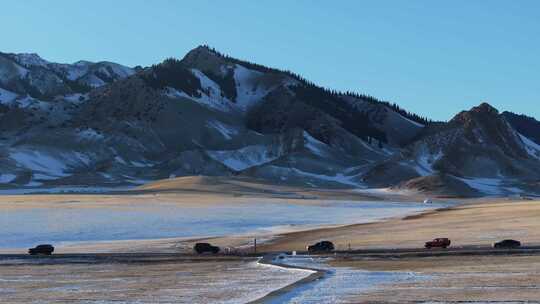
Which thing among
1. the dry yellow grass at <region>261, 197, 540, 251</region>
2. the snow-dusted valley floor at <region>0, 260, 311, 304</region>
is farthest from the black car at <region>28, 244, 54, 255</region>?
the dry yellow grass at <region>261, 197, 540, 251</region>

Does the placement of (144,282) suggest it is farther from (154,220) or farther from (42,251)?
(154,220)

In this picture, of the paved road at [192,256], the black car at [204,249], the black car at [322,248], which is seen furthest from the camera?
the black car at [204,249]

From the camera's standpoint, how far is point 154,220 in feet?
315

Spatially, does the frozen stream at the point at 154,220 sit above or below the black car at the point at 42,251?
above

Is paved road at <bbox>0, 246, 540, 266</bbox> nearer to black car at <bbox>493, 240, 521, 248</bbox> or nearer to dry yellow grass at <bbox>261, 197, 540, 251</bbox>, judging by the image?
black car at <bbox>493, 240, 521, 248</bbox>

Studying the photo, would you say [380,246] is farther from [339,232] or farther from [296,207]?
[296,207]

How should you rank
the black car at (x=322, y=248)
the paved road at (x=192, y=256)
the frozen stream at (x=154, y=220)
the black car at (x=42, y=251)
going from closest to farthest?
the paved road at (x=192, y=256)
the black car at (x=322, y=248)
the black car at (x=42, y=251)
the frozen stream at (x=154, y=220)

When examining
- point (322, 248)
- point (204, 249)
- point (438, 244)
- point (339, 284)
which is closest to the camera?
point (339, 284)

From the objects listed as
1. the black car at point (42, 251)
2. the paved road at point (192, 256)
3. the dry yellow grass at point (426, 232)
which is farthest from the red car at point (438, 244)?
the black car at point (42, 251)

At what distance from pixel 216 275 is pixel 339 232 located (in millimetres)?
35057

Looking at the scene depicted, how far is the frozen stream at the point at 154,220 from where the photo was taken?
82.2 m

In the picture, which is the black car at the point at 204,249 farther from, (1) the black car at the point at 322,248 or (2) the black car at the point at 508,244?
(2) the black car at the point at 508,244

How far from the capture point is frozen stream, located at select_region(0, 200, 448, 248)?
82188 mm

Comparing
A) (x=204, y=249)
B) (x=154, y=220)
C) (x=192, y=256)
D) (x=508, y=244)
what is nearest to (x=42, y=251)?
(x=204, y=249)
